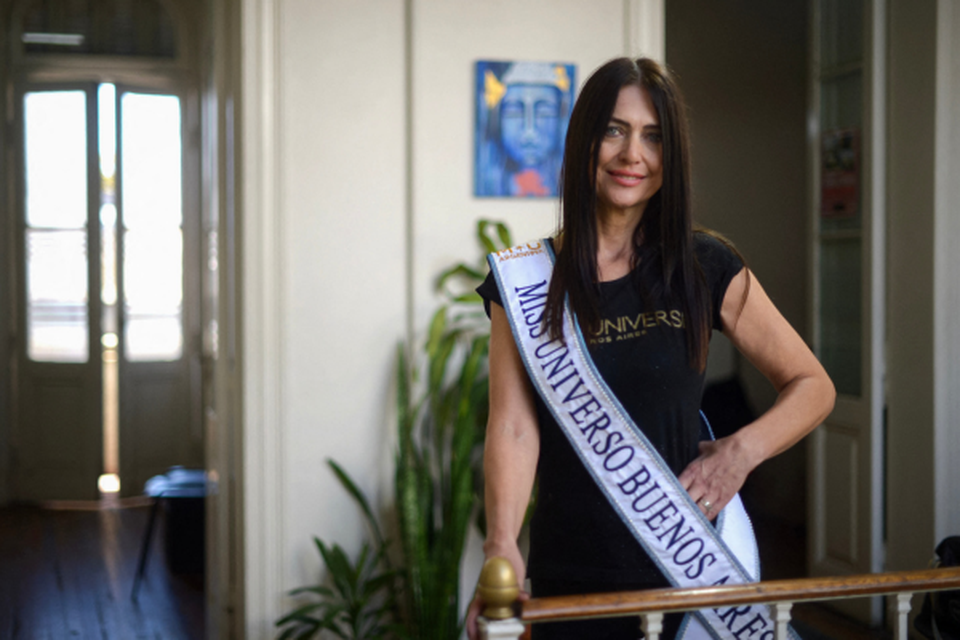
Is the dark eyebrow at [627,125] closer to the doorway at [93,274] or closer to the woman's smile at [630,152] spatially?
the woman's smile at [630,152]

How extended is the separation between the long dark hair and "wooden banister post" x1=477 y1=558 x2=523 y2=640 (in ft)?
1.12

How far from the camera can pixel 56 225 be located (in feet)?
18.0

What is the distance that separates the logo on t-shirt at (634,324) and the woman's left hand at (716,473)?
0.53 feet

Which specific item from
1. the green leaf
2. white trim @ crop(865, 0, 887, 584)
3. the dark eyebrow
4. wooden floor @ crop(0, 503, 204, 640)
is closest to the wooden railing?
the dark eyebrow

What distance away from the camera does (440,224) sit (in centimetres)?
280

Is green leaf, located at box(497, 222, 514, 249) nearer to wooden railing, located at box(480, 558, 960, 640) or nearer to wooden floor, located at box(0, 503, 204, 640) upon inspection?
wooden railing, located at box(480, 558, 960, 640)

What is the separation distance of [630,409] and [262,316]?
1711mm

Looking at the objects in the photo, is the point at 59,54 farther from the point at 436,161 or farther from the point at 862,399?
the point at 862,399

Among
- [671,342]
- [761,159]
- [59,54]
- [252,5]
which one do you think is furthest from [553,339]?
[59,54]

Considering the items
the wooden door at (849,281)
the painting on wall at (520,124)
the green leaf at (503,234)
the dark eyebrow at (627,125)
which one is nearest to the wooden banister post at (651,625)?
A: the dark eyebrow at (627,125)

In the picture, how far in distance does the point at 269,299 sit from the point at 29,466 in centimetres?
365

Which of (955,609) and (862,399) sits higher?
(862,399)

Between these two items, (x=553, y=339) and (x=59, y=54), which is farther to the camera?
(x=59, y=54)

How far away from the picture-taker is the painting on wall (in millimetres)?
2811
